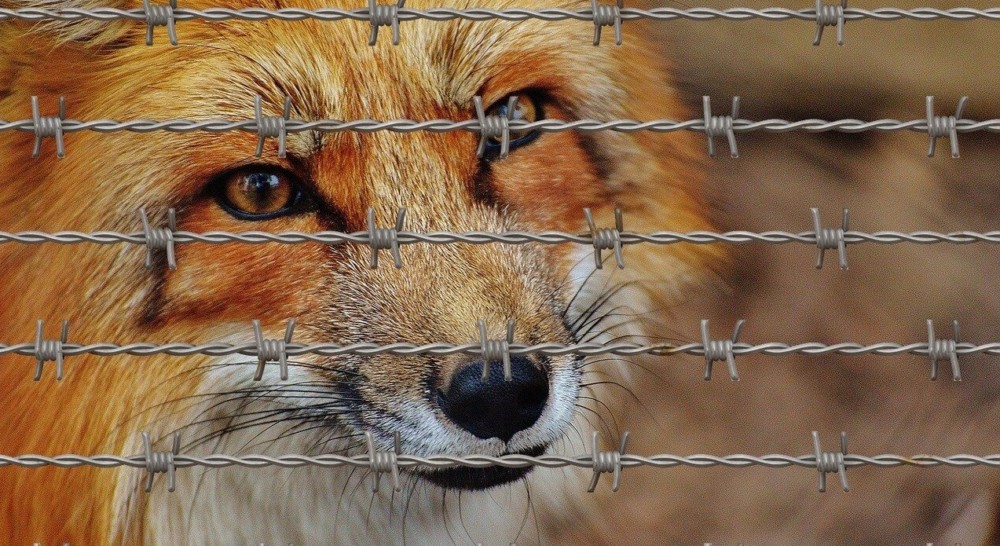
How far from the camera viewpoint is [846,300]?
8.73ft

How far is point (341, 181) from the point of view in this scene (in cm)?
240

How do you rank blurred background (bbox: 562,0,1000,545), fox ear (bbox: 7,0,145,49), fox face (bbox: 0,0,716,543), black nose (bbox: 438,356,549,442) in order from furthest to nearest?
blurred background (bbox: 562,0,1000,545) < fox ear (bbox: 7,0,145,49) < fox face (bbox: 0,0,716,543) < black nose (bbox: 438,356,549,442)

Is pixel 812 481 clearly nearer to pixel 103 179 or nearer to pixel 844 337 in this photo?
pixel 844 337

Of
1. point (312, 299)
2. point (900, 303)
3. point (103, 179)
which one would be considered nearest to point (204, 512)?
point (312, 299)

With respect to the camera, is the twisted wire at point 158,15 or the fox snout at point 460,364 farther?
the fox snout at point 460,364

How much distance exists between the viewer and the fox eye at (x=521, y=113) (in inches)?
99.7

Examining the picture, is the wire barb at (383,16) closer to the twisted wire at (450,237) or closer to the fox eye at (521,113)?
the twisted wire at (450,237)

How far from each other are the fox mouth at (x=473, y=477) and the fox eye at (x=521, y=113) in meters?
0.82

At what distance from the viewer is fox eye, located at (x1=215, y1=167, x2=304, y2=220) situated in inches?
94.1

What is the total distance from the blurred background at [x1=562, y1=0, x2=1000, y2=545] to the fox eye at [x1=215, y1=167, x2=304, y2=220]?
1099 mm

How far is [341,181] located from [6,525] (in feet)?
4.31

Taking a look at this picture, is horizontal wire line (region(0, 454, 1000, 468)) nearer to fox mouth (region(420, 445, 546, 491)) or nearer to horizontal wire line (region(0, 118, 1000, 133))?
fox mouth (region(420, 445, 546, 491))

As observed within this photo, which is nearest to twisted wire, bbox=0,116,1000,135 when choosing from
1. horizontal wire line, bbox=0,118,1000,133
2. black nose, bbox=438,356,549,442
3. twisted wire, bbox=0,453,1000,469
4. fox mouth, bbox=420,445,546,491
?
horizontal wire line, bbox=0,118,1000,133

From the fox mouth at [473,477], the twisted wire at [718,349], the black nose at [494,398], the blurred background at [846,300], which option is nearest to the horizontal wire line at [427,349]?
the twisted wire at [718,349]
